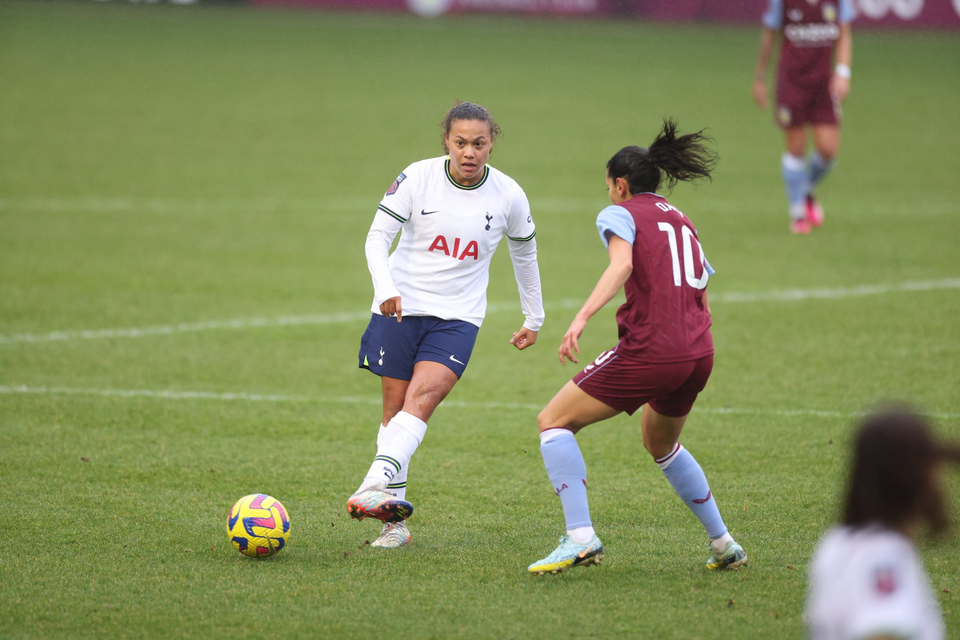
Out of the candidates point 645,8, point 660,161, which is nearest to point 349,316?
point 660,161

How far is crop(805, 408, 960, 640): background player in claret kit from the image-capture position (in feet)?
8.88

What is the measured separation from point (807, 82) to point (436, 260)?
907cm

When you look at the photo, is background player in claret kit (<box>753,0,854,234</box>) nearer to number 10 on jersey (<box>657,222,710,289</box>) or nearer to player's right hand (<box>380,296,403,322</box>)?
number 10 on jersey (<box>657,222,710,289</box>)

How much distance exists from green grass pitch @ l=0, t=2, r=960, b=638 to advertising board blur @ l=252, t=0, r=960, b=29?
40.7 feet

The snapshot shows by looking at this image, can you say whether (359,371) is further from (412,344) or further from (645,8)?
(645,8)

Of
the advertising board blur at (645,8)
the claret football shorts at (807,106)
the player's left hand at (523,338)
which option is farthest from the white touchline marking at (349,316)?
the advertising board blur at (645,8)

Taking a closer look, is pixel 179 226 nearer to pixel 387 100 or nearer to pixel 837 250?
pixel 837 250

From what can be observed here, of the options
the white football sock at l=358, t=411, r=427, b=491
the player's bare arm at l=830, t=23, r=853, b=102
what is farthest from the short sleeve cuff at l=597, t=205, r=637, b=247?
the player's bare arm at l=830, t=23, r=853, b=102

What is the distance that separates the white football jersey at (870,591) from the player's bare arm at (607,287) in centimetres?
173

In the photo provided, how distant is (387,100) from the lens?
23.8 meters

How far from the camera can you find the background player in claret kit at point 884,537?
271 centimetres

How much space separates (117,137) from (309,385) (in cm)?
1239

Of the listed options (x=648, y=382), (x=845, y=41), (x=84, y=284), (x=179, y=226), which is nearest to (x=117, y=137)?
(x=179, y=226)

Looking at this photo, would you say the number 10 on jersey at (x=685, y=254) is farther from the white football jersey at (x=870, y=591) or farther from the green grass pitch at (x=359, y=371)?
the white football jersey at (x=870, y=591)
